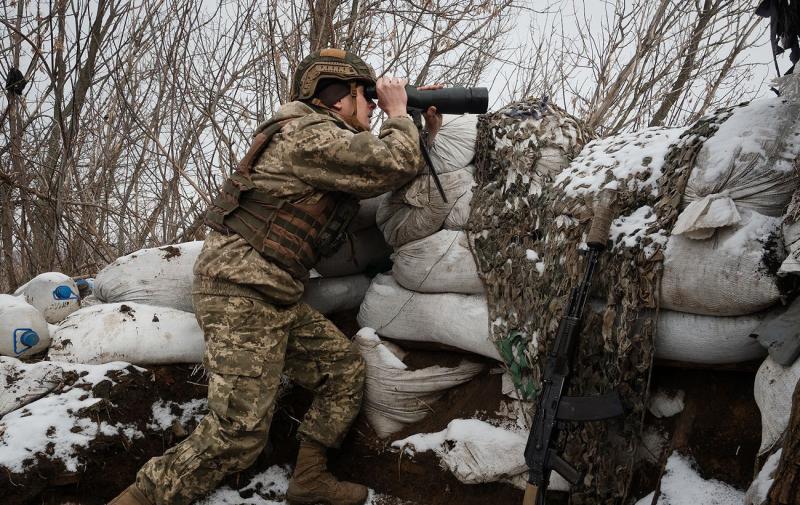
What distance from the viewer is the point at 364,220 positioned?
2.71m

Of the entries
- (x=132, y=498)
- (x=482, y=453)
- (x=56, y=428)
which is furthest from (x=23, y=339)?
(x=482, y=453)

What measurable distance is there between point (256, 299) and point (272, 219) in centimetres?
30

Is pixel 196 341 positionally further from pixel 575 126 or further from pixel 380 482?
pixel 575 126

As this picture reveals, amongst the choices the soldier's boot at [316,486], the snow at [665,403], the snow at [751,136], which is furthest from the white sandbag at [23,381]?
the snow at [751,136]

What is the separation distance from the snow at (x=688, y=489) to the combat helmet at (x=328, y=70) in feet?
5.84

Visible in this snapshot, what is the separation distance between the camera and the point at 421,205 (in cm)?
241

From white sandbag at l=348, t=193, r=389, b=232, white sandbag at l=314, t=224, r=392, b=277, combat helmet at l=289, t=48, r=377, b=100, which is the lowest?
white sandbag at l=314, t=224, r=392, b=277

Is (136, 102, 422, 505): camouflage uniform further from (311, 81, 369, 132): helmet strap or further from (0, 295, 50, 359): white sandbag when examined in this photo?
(0, 295, 50, 359): white sandbag

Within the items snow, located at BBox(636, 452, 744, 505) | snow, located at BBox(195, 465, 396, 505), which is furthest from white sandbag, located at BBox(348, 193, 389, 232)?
snow, located at BBox(636, 452, 744, 505)

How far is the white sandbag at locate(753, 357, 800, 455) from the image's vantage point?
1.50 m

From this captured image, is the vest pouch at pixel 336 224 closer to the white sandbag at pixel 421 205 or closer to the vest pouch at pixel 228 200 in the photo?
the white sandbag at pixel 421 205

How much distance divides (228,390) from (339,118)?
43.3 inches

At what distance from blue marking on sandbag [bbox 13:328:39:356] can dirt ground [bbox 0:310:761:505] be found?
437 mm

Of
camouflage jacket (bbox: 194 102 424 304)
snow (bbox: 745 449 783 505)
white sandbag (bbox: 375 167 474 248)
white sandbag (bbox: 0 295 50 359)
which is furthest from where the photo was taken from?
white sandbag (bbox: 0 295 50 359)
